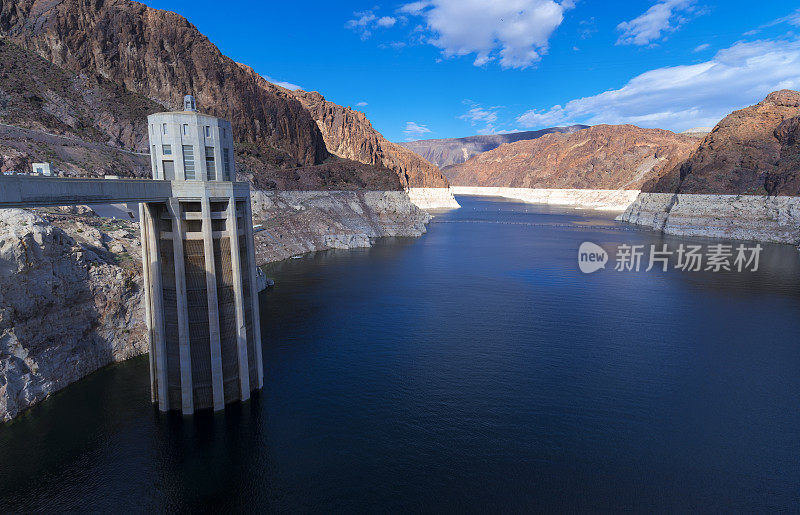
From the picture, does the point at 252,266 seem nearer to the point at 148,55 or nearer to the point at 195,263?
the point at 195,263

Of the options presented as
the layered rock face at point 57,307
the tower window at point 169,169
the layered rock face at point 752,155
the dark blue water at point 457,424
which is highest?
the layered rock face at point 752,155

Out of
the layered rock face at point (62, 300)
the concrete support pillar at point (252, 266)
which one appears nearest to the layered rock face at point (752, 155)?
the concrete support pillar at point (252, 266)

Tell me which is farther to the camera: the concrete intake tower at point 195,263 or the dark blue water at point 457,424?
the concrete intake tower at point 195,263

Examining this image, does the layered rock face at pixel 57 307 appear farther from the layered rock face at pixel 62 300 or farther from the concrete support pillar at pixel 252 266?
the concrete support pillar at pixel 252 266

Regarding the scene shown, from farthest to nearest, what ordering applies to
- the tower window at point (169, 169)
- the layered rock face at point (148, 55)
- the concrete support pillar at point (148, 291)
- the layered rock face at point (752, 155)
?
the layered rock face at point (752, 155) → the layered rock face at point (148, 55) → the concrete support pillar at point (148, 291) → the tower window at point (169, 169)

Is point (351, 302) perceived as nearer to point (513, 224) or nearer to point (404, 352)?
point (404, 352)

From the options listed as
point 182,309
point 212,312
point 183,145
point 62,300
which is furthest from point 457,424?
point 62,300

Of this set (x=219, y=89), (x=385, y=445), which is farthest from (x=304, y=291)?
(x=219, y=89)
